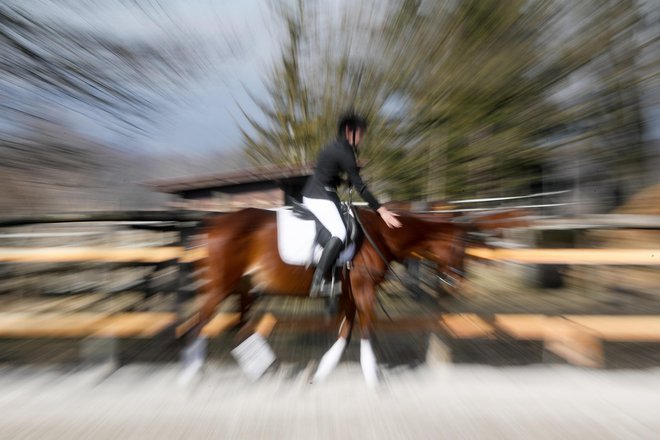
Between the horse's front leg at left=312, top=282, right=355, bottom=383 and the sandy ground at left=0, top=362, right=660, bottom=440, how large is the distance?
3.9 inches

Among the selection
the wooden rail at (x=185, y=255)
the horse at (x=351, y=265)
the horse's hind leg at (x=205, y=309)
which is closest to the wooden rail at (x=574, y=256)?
the wooden rail at (x=185, y=255)

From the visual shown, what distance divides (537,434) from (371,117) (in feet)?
31.6

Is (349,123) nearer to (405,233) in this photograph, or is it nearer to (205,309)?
(405,233)

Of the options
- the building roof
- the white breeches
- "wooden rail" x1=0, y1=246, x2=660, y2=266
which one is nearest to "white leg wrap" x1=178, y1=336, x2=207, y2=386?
"wooden rail" x1=0, y1=246, x2=660, y2=266

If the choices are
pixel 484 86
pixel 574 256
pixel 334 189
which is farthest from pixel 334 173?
pixel 484 86

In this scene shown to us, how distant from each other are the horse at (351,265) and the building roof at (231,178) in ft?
19.9

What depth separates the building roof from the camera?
9891mm

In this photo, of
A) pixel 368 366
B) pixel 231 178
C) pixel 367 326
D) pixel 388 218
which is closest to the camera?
pixel 368 366

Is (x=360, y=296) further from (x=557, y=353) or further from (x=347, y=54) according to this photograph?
(x=347, y=54)

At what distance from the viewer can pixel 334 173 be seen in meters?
3.54

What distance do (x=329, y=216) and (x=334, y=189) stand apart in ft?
0.97

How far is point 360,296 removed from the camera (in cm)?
346

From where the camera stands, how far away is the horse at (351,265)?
3.45m

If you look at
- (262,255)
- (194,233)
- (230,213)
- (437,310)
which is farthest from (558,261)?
(194,233)
